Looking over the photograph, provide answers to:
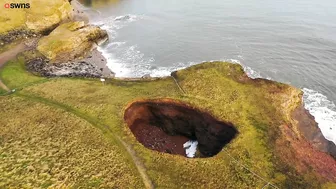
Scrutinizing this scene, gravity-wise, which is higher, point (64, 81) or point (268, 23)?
point (268, 23)

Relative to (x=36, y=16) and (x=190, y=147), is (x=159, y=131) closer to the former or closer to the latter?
(x=190, y=147)

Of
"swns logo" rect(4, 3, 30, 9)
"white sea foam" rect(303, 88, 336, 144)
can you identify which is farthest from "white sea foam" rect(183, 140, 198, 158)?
"swns logo" rect(4, 3, 30, 9)

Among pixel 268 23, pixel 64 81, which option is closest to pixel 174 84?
pixel 64 81

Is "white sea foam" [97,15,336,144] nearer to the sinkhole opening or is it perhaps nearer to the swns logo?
the sinkhole opening

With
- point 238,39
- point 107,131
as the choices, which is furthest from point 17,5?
point 107,131

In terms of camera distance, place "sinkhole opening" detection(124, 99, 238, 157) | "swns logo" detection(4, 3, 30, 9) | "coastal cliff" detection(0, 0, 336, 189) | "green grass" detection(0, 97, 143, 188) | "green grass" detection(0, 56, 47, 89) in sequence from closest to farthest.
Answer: "green grass" detection(0, 97, 143, 188), "coastal cliff" detection(0, 0, 336, 189), "sinkhole opening" detection(124, 99, 238, 157), "green grass" detection(0, 56, 47, 89), "swns logo" detection(4, 3, 30, 9)

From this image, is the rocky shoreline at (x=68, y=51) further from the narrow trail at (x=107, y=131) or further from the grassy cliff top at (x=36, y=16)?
the narrow trail at (x=107, y=131)

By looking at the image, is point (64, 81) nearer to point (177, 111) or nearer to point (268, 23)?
point (177, 111)
